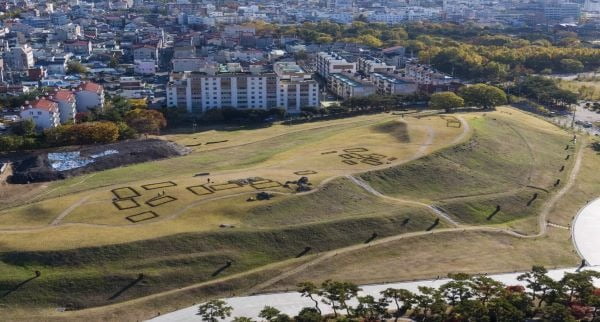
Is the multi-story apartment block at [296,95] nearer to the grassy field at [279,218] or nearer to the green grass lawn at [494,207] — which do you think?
the grassy field at [279,218]

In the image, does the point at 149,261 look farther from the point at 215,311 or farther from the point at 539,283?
the point at 539,283

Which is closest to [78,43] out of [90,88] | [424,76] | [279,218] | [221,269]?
[90,88]

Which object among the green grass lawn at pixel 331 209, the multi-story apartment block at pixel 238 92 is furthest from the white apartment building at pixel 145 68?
the green grass lawn at pixel 331 209

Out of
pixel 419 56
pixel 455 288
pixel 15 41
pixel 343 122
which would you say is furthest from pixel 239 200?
pixel 15 41

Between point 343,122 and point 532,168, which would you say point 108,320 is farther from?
point 343,122

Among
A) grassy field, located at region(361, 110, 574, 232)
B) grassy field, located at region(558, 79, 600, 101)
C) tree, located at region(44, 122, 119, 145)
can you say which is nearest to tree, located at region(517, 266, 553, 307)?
grassy field, located at region(361, 110, 574, 232)
